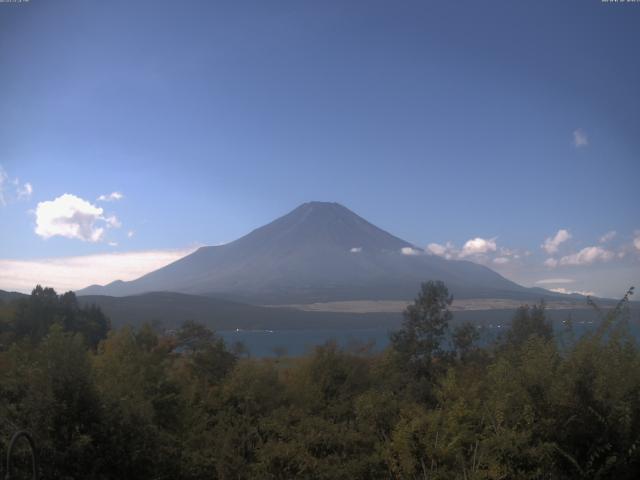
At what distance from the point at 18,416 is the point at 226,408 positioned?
21.3 ft

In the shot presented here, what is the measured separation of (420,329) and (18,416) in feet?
Answer: 69.9

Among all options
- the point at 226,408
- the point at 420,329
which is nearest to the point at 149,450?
the point at 226,408

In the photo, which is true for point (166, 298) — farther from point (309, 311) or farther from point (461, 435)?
point (461, 435)

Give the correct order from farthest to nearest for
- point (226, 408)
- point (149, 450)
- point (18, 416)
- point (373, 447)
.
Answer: point (226, 408), point (373, 447), point (149, 450), point (18, 416)

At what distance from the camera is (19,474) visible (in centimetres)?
621

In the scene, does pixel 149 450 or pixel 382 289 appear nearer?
pixel 149 450

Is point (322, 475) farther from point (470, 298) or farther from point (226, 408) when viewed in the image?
point (470, 298)

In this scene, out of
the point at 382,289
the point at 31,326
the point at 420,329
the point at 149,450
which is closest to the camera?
the point at 149,450

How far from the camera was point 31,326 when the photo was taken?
1276 inches

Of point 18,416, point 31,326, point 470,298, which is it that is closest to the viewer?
point 18,416

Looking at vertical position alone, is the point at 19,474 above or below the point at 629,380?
below

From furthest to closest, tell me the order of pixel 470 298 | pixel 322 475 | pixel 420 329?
pixel 470 298 < pixel 420 329 < pixel 322 475

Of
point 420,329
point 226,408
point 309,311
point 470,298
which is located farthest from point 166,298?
point 226,408

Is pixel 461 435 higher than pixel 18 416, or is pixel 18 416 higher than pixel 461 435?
pixel 18 416
